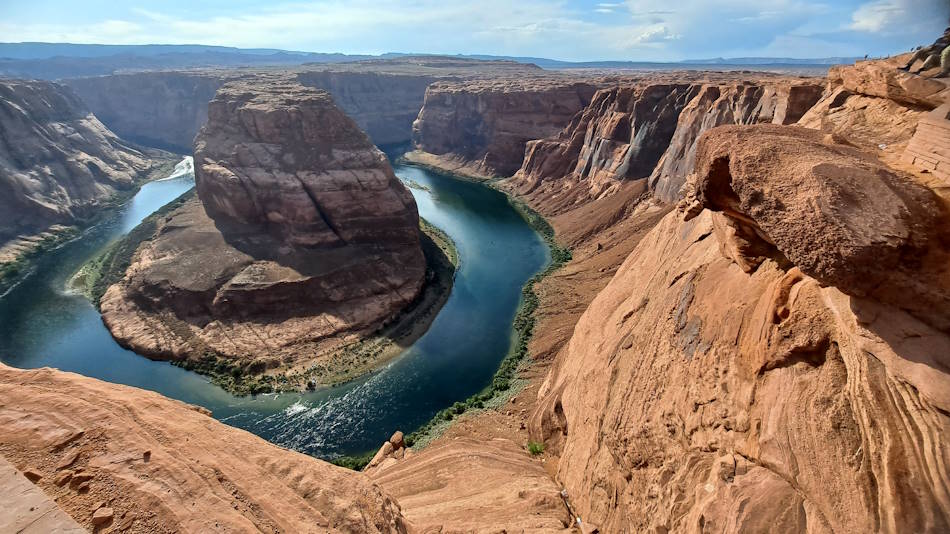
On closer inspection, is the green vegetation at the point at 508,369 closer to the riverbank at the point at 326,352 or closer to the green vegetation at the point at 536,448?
the green vegetation at the point at 536,448

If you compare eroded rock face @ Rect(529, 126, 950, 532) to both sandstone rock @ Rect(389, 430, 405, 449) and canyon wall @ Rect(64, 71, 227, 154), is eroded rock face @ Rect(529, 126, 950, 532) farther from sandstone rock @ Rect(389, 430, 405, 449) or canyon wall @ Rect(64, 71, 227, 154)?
canyon wall @ Rect(64, 71, 227, 154)

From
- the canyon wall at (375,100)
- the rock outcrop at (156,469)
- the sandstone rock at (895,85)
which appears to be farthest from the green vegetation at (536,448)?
the canyon wall at (375,100)

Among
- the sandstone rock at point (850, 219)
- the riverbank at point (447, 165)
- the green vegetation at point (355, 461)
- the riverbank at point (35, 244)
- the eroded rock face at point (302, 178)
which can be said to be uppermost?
the sandstone rock at point (850, 219)

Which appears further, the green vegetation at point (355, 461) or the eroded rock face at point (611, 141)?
the eroded rock face at point (611, 141)

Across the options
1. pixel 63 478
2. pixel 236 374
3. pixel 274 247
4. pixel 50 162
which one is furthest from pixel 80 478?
pixel 50 162

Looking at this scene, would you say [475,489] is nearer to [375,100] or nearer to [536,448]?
[536,448]

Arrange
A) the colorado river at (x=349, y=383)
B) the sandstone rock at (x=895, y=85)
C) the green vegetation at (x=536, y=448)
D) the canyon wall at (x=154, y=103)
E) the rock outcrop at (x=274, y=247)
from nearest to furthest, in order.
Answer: the sandstone rock at (x=895, y=85) → the green vegetation at (x=536, y=448) → the colorado river at (x=349, y=383) → the rock outcrop at (x=274, y=247) → the canyon wall at (x=154, y=103)
